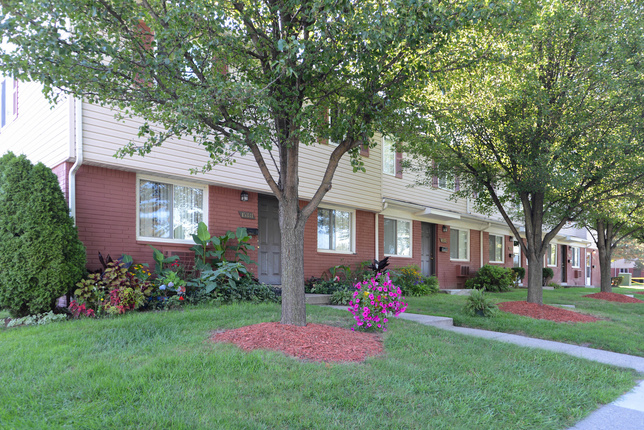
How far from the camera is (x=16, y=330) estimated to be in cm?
639

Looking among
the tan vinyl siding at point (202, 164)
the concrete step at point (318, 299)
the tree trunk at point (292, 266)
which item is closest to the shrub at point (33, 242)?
the tan vinyl siding at point (202, 164)

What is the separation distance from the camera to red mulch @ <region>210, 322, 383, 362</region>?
17.1 feet

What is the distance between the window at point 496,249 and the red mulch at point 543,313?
1072 centimetres

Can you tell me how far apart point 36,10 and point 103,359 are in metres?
3.72

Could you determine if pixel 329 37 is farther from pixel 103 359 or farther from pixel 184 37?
pixel 103 359

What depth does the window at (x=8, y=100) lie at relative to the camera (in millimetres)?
10611

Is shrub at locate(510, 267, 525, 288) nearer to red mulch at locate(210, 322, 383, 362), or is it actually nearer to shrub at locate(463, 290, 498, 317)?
shrub at locate(463, 290, 498, 317)

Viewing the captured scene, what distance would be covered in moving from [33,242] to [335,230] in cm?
796

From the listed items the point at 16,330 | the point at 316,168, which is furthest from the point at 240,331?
the point at 316,168

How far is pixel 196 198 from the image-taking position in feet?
32.9

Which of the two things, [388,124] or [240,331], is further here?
[388,124]

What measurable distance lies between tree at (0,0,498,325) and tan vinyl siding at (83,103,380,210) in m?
1.75

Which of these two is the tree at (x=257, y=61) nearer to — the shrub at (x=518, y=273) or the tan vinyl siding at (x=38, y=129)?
the tan vinyl siding at (x=38, y=129)

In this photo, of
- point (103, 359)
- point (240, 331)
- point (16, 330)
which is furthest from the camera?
point (16, 330)
